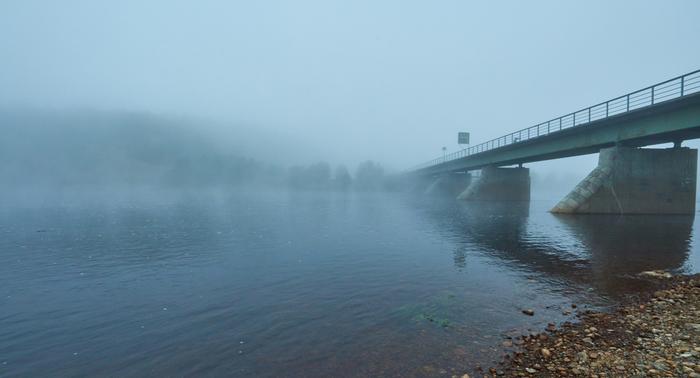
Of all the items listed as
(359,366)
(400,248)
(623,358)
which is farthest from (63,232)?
(623,358)

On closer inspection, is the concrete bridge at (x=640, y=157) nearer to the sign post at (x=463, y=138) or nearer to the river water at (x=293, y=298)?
the river water at (x=293, y=298)

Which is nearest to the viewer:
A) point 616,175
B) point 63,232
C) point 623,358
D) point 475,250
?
point 623,358

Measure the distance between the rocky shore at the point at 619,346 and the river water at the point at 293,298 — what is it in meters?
0.83

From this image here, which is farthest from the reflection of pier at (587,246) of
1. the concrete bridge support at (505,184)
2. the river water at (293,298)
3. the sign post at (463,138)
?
the sign post at (463,138)

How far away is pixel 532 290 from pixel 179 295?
1495 centimetres

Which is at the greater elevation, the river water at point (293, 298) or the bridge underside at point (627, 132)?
the bridge underside at point (627, 132)

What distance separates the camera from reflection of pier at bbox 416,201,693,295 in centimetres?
1732

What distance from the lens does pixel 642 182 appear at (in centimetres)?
4269

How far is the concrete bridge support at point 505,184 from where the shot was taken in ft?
268

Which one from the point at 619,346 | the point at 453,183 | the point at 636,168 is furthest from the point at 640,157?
the point at 453,183

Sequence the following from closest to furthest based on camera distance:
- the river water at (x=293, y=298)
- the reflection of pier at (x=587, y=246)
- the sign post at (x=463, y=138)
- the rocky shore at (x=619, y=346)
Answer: the rocky shore at (x=619, y=346), the river water at (x=293, y=298), the reflection of pier at (x=587, y=246), the sign post at (x=463, y=138)

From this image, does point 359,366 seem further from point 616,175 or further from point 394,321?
point 616,175

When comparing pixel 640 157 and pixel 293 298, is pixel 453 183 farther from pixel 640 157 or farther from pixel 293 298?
pixel 293 298

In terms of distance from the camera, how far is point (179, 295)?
45.6ft
